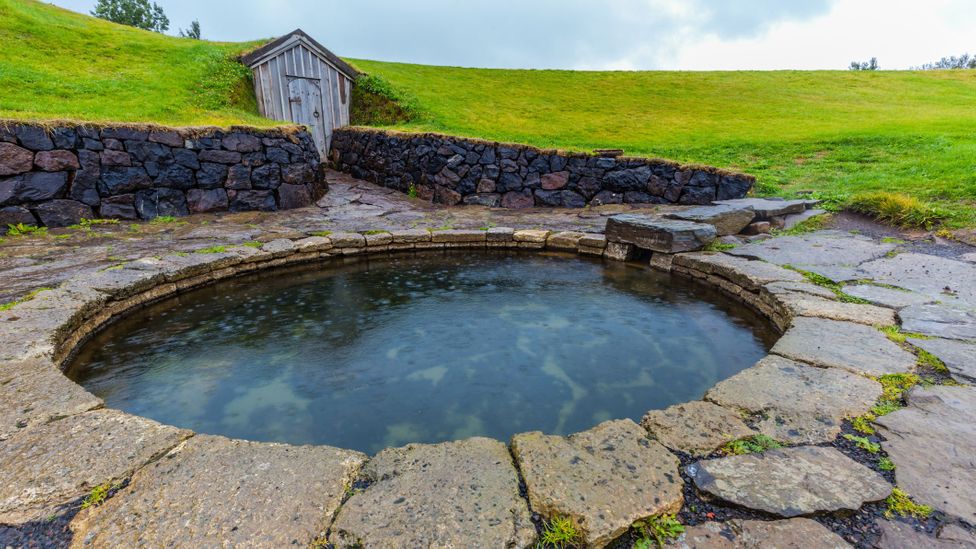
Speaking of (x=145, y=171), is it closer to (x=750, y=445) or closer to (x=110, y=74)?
(x=110, y=74)

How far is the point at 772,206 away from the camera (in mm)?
7125

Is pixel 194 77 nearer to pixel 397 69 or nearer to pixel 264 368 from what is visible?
pixel 397 69

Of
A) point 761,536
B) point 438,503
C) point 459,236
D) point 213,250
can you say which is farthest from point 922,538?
point 213,250

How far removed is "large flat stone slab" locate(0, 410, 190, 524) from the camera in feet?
5.94

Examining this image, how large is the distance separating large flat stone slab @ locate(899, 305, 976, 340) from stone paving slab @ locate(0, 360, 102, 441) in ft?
17.6

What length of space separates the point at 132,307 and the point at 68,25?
42.8 ft

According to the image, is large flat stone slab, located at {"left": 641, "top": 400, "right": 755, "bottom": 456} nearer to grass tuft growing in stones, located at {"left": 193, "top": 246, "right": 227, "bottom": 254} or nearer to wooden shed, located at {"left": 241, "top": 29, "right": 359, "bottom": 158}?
grass tuft growing in stones, located at {"left": 193, "top": 246, "right": 227, "bottom": 254}

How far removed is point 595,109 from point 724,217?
10413mm

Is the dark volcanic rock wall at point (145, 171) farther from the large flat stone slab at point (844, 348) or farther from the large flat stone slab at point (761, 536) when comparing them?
the large flat stone slab at point (761, 536)

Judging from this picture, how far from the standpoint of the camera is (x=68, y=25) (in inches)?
484

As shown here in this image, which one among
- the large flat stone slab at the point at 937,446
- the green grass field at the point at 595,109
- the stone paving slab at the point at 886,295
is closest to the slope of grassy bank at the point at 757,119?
the green grass field at the point at 595,109

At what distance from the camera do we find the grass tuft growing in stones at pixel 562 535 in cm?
162

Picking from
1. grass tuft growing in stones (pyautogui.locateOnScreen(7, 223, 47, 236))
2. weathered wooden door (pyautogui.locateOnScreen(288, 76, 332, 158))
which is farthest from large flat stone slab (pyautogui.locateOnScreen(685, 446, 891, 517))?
weathered wooden door (pyautogui.locateOnScreen(288, 76, 332, 158))

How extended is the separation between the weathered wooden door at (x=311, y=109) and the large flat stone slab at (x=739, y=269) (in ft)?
34.0
